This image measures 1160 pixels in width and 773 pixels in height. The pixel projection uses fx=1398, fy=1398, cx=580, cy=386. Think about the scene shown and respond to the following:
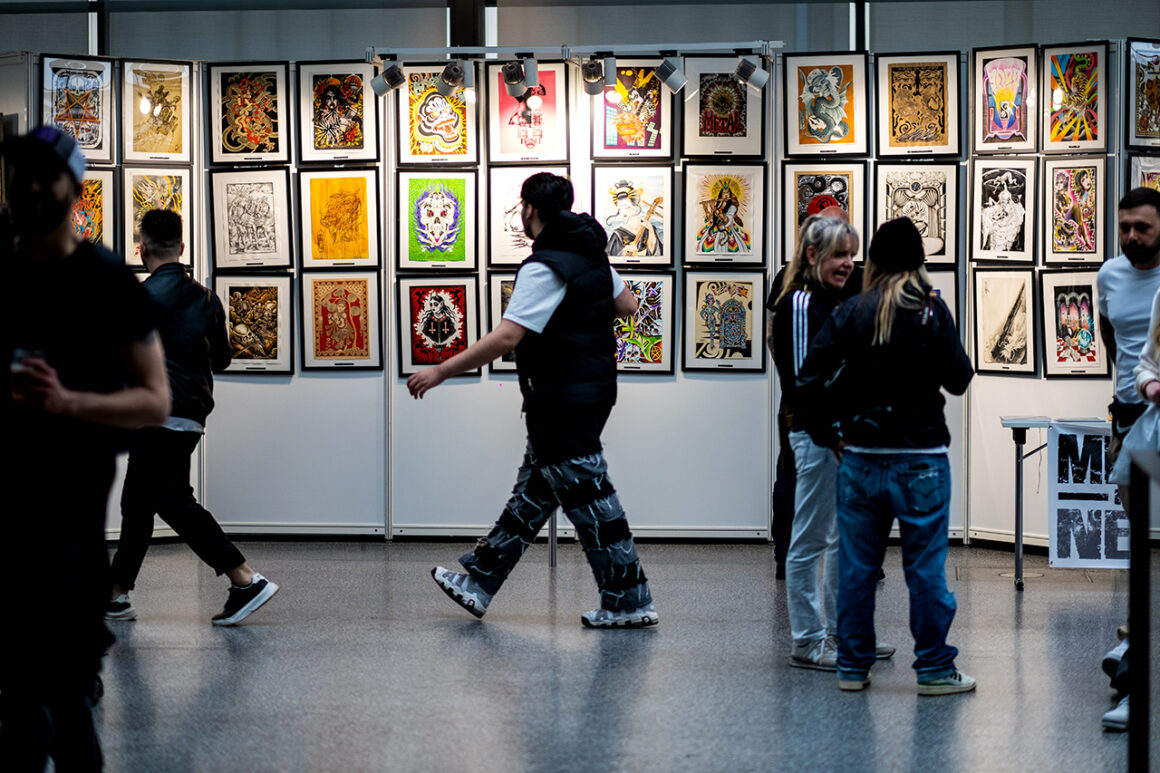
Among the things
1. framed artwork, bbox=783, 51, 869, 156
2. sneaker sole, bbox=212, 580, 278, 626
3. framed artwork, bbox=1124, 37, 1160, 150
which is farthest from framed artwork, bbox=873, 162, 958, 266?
sneaker sole, bbox=212, 580, 278, 626

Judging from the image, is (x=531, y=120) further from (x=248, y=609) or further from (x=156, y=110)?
(x=248, y=609)

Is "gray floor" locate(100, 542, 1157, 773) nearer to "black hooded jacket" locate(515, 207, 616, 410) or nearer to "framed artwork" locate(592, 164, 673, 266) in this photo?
"black hooded jacket" locate(515, 207, 616, 410)

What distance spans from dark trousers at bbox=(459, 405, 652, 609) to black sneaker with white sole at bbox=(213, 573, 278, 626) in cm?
81

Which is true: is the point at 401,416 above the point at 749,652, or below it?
above

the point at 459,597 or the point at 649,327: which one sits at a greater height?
the point at 649,327

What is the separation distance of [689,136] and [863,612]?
382 cm

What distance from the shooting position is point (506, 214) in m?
7.68

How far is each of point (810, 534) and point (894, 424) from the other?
62cm

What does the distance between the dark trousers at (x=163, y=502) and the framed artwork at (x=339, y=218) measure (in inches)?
96.8

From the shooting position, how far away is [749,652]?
508 cm

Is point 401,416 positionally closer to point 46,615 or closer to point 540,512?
point 540,512

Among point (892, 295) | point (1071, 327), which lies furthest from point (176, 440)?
point (1071, 327)

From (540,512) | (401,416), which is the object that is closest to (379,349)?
(401,416)

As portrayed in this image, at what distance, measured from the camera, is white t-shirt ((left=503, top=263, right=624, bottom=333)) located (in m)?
5.20
